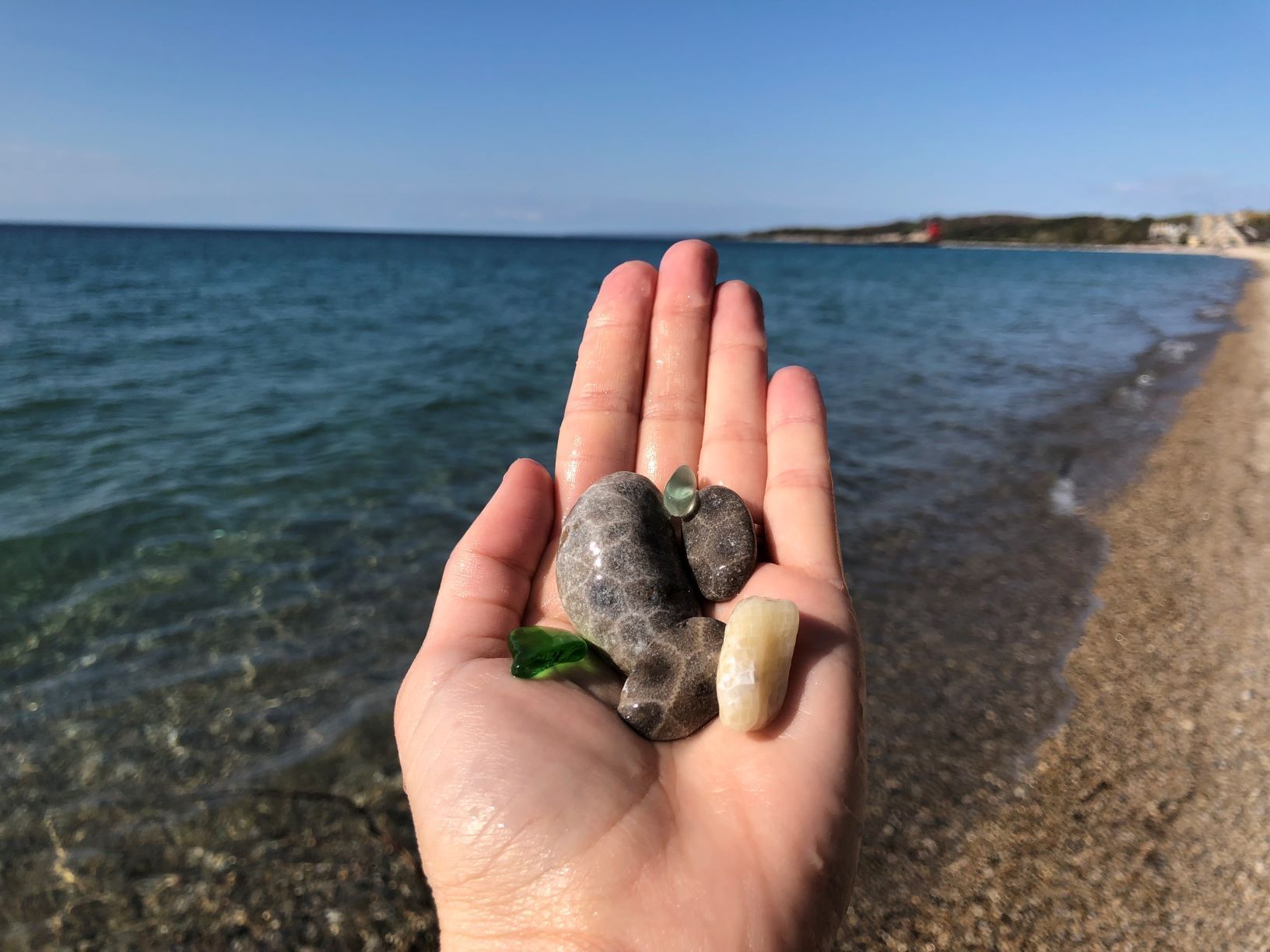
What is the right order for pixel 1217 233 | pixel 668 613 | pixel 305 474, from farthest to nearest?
1. pixel 1217 233
2. pixel 305 474
3. pixel 668 613

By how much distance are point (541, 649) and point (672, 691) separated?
509mm

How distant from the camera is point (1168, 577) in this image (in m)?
6.65

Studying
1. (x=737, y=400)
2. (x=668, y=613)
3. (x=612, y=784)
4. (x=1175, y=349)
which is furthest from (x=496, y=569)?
(x=1175, y=349)

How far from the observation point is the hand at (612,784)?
2.11 meters

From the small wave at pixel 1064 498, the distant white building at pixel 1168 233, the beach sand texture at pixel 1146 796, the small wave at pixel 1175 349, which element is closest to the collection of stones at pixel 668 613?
the beach sand texture at pixel 1146 796

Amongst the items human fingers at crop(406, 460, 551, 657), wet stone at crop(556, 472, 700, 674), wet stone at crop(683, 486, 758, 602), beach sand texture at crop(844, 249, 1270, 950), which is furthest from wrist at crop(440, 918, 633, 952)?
beach sand texture at crop(844, 249, 1270, 950)

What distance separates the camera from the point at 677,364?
14.1ft

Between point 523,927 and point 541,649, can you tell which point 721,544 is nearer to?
point 541,649

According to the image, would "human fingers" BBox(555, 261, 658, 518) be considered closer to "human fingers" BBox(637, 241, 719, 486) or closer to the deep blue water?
"human fingers" BBox(637, 241, 719, 486)

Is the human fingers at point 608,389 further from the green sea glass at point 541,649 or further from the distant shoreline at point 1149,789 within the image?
the distant shoreline at point 1149,789

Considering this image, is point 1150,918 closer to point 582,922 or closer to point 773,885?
point 773,885

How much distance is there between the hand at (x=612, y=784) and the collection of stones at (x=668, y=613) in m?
0.10

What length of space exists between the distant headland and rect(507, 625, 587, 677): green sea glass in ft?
429

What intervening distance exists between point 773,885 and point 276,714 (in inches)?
168
